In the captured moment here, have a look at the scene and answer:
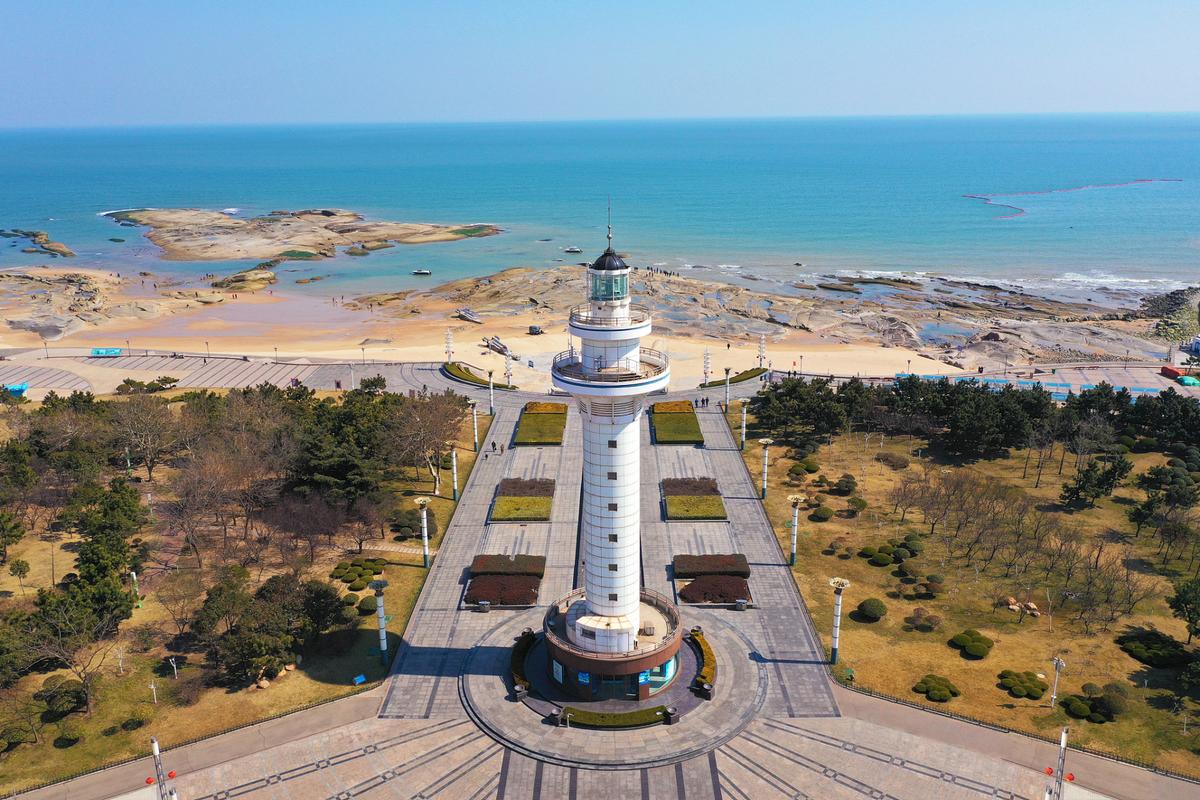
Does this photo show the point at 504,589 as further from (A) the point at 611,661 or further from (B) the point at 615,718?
(B) the point at 615,718

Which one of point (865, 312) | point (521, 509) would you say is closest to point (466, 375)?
point (521, 509)

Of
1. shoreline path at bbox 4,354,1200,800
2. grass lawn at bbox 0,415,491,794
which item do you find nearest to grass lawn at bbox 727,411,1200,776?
shoreline path at bbox 4,354,1200,800

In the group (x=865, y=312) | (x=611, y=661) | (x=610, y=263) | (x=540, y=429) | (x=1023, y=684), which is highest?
(x=610, y=263)

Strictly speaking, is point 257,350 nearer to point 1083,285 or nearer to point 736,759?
point 736,759

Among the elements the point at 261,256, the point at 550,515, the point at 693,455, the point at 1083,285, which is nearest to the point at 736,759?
the point at 550,515

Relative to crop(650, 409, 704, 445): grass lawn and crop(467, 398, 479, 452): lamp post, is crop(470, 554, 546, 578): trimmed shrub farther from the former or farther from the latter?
crop(650, 409, 704, 445): grass lawn
